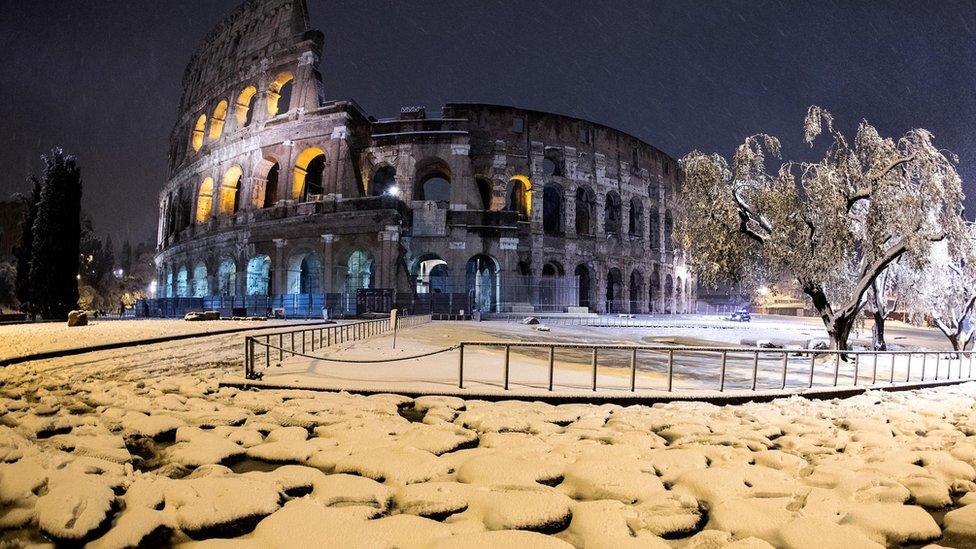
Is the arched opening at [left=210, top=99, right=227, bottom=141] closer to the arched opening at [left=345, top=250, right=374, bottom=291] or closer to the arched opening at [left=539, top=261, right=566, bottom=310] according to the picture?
the arched opening at [left=345, top=250, right=374, bottom=291]

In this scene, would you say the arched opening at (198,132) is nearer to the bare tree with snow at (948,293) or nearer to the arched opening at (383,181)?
the arched opening at (383,181)

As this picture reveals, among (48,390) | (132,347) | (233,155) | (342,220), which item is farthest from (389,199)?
(48,390)

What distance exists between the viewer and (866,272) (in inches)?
444

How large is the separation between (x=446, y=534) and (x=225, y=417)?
3.20 m

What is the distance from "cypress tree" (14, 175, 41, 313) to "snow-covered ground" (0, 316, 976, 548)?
87.4 feet

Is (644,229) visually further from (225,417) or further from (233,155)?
(225,417)

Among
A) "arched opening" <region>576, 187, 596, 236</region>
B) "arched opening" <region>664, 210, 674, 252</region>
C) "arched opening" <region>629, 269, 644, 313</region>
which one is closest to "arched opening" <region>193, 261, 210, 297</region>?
"arched opening" <region>576, 187, 596, 236</region>

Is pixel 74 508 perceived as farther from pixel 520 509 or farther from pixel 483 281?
pixel 483 281

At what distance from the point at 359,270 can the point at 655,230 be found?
2520cm

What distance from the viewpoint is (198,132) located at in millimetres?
36062

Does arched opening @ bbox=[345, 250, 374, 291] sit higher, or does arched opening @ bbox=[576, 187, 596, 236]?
arched opening @ bbox=[576, 187, 596, 236]

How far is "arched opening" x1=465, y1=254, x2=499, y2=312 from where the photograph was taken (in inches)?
1137

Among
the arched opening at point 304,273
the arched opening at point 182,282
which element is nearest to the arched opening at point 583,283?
the arched opening at point 304,273

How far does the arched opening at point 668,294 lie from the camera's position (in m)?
39.7
